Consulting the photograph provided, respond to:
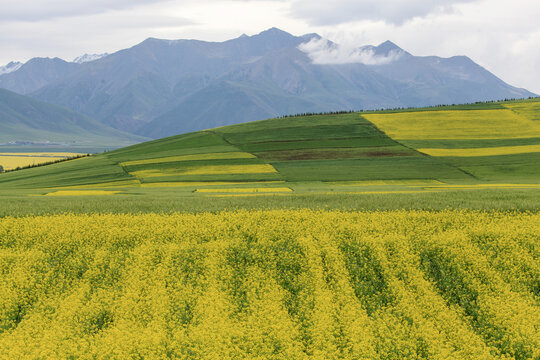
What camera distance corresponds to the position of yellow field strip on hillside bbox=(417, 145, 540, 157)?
70.4 meters

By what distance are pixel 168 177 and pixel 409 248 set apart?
47734 mm

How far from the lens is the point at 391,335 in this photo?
44.9ft

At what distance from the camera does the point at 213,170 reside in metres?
66.8

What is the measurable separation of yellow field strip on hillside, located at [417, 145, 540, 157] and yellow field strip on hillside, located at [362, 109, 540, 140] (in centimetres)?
811

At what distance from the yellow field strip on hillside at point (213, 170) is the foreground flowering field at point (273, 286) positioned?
39.8 metres

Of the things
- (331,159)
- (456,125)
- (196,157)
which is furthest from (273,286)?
(456,125)

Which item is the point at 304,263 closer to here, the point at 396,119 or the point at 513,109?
the point at 396,119

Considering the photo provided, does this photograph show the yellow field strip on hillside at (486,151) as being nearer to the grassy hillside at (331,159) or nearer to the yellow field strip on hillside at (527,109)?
the grassy hillside at (331,159)

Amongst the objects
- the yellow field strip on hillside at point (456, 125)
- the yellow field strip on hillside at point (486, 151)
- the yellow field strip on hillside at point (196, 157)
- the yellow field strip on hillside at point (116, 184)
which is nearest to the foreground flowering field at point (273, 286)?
the yellow field strip on hillside at point (116, 184)

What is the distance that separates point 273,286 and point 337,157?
5779 cm

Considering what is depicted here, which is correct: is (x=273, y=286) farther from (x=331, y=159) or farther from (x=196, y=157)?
(x=196, y=157)

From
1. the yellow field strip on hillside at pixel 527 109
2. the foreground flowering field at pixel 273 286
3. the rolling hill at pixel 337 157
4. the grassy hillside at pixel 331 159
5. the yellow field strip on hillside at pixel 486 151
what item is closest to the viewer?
the foreground flowering field at pixel 273 286

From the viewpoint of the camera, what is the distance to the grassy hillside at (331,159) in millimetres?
53188

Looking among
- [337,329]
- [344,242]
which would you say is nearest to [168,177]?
[344,242]
